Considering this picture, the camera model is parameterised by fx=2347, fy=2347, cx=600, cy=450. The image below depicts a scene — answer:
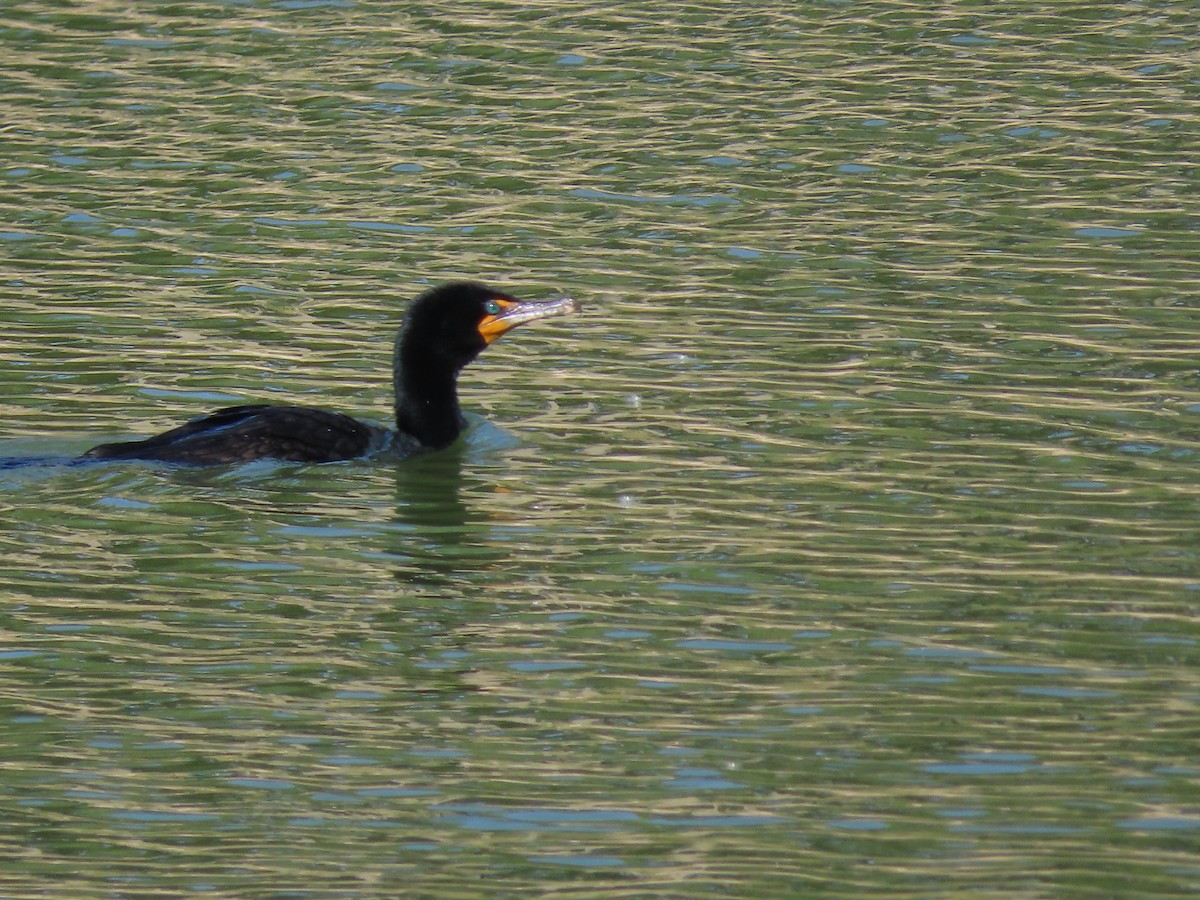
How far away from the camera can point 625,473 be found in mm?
11711

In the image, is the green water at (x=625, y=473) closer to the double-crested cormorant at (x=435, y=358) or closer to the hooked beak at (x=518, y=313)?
the double-crested cormorant at (x=435, y=358)

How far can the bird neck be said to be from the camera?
1291 cm

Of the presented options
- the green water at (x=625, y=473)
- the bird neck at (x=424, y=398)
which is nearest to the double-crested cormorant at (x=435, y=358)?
the bird neck at (x=424, y=398)

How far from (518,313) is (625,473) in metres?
1.69

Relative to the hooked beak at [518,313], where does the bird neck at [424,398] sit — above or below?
below

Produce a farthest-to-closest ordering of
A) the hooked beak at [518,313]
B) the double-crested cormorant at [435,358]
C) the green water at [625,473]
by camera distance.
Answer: the hooked beak at [518,313] → the double-crested cormorant at [435,358] → the green water at [625,473]

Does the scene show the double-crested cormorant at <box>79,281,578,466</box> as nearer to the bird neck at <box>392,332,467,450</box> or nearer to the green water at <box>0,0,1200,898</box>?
the bird neck at <box>392,332,467,450</box>

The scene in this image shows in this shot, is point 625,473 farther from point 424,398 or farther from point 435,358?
point 435,358

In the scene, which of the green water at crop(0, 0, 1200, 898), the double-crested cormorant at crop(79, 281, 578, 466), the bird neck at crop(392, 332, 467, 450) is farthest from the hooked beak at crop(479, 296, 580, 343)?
the green water at crop(0, 0, 1200, 898)

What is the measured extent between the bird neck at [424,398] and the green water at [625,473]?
178 millimetres

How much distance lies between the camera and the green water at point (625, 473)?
25.2 feet

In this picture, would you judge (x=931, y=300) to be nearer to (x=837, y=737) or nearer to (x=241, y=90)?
(x=837, y=737)

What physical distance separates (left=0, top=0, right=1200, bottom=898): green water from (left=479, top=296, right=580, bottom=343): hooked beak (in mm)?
493

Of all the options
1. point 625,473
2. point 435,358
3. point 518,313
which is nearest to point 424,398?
point 435,358
